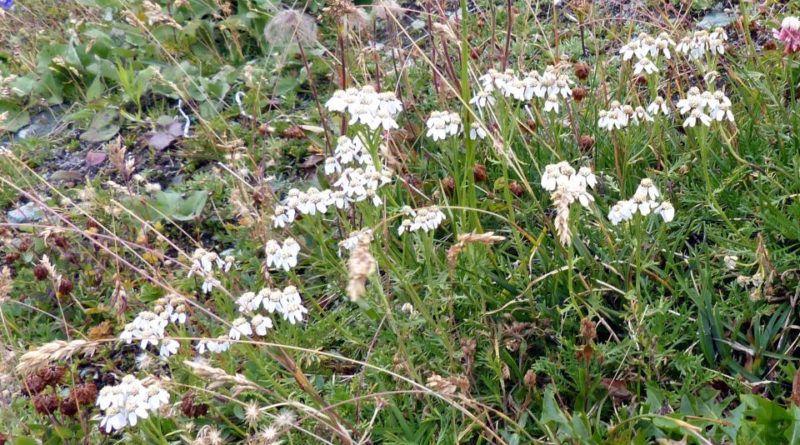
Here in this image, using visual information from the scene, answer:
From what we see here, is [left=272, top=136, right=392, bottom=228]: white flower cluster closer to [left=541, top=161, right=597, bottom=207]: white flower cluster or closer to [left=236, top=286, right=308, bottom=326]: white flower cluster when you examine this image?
[left=236, top=286, right=308, bottom=326]: white flower cluster

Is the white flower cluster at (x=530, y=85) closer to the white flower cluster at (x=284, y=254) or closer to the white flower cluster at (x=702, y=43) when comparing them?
the white flower cluster at (x=702, y=43)

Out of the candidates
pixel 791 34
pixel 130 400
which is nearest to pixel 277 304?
pixel 130 400

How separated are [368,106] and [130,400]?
95 cm

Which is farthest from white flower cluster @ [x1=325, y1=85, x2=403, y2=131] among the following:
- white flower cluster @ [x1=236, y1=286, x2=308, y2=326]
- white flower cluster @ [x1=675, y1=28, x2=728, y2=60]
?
white flower cluster @ [x1=675, y1=28, x2=728, y2=60]

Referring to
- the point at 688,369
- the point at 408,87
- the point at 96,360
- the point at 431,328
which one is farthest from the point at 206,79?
the point at 688,369

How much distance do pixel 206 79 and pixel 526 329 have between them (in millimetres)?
2524

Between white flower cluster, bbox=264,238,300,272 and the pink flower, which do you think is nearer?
white flower cluster, bbox=264,238,300,272

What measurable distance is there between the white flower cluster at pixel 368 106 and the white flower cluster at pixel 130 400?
0.85 m

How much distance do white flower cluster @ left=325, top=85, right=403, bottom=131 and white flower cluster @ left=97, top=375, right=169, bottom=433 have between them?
2.78 feet

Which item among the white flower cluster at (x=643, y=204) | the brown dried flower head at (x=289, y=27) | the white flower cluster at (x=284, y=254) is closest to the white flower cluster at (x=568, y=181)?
the white flower cluster at (x=643, y=204)

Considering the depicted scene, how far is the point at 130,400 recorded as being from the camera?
179 cm

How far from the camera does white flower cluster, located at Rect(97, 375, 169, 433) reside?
1797 millimetres

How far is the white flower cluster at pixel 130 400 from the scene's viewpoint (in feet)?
5.90

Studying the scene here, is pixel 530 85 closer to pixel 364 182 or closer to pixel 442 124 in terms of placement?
pixel 442 124
